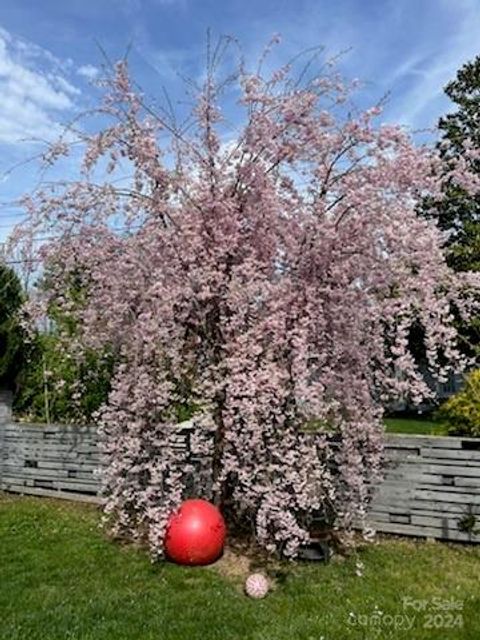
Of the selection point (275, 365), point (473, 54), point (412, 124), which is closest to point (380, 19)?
point (412, 124)

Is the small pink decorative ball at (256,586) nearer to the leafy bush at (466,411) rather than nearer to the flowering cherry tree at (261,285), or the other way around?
the flowering cherry tree at (261,285)

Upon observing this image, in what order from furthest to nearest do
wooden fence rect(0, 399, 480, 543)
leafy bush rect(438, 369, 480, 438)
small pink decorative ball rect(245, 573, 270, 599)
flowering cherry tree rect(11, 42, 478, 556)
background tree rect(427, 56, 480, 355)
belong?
background tree rect(427, 56, 480, 355)
leafy bush rect(438, 369, 480, 438)
wooden fence rect(0, 399, 480, 543)
flowering cherry tree rect(11, 42, 478, 556)
small pink decorative ball rect(245, 573, 270, 599)

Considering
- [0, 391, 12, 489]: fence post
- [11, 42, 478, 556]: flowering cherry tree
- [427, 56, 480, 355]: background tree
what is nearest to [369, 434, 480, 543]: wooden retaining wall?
[11, 42, 478, 556]: flowering cherry tree

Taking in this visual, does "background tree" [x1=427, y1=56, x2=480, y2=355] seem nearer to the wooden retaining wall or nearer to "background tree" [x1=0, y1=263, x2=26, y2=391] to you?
the wooden retaining wall

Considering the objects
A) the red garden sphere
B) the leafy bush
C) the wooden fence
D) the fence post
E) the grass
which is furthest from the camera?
the fence post

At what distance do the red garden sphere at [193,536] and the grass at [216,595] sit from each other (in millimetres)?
95

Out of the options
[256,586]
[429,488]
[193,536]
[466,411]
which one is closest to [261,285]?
[193,536]

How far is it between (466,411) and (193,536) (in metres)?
2.84

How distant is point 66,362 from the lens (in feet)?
25.6

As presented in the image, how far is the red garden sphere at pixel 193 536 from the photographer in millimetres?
4523

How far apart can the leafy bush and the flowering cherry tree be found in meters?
1.14

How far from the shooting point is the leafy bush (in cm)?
557

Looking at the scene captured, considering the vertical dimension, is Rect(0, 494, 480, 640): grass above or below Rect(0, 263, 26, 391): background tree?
below

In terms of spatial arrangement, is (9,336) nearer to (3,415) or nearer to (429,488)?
(3,415)
